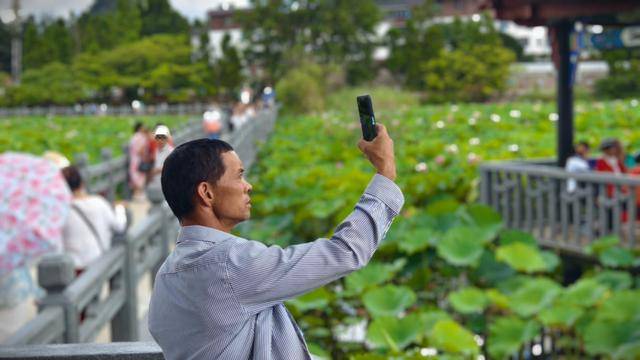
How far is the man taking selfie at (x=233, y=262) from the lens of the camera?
149cm

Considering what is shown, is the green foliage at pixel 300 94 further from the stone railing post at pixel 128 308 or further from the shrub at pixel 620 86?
the stone railing post at pixel 128 308

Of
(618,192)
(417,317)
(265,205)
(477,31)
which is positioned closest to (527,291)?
(417,317)

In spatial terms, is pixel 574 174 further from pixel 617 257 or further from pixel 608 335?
pixel 608 335

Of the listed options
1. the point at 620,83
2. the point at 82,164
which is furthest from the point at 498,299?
the point at 620,83

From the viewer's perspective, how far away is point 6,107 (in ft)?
177

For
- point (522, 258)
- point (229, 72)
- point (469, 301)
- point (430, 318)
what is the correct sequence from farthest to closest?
point (229, 72) → point (522, 258) → point (469, 301) → point (430, 318)

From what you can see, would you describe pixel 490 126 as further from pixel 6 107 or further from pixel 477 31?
pixel 6 107

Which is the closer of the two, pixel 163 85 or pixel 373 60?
pixel 163 85

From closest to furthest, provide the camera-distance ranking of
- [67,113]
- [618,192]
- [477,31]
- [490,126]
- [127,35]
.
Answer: [618,192], [490,126], [477,31], [67,113], [127,35]

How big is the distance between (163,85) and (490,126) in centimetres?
3079

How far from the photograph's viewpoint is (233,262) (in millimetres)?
1486

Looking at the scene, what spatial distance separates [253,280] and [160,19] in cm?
5729

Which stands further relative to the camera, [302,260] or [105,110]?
[105,110]

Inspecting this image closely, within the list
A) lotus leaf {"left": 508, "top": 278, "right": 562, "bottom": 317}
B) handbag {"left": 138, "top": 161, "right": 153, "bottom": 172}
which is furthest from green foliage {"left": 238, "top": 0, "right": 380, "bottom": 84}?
lotus leaf {"left": 508, "top": 278, "right": 562, "bottom": 317}
